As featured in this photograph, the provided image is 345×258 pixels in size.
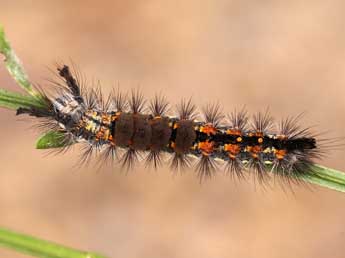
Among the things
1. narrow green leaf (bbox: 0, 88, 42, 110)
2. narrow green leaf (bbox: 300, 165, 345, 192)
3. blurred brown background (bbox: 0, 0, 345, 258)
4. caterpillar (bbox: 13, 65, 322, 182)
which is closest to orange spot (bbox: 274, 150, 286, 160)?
caterpillar (bbox: 13, 65, 322, 182)

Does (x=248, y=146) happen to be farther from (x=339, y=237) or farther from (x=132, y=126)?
(x=339, y=237)

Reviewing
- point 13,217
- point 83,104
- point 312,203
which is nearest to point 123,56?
point 13,217

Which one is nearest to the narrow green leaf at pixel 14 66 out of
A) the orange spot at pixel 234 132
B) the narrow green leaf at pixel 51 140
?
the narrow green leaf at pixel 51 140

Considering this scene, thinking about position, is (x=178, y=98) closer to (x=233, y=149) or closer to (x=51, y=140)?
(x=233, y=149)

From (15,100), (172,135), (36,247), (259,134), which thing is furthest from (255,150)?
(36,247)

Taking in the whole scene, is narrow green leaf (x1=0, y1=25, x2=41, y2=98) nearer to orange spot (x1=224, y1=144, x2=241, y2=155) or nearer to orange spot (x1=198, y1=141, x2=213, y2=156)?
orange spot (x1=198, y1=141, x2=213, y2=156)

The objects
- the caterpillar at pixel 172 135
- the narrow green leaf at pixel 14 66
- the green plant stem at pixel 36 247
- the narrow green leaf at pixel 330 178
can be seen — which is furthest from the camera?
the caterpillar at pixel 172 135

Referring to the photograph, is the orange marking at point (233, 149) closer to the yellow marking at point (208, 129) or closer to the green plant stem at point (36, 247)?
the yellow marking at point (208, 129)
